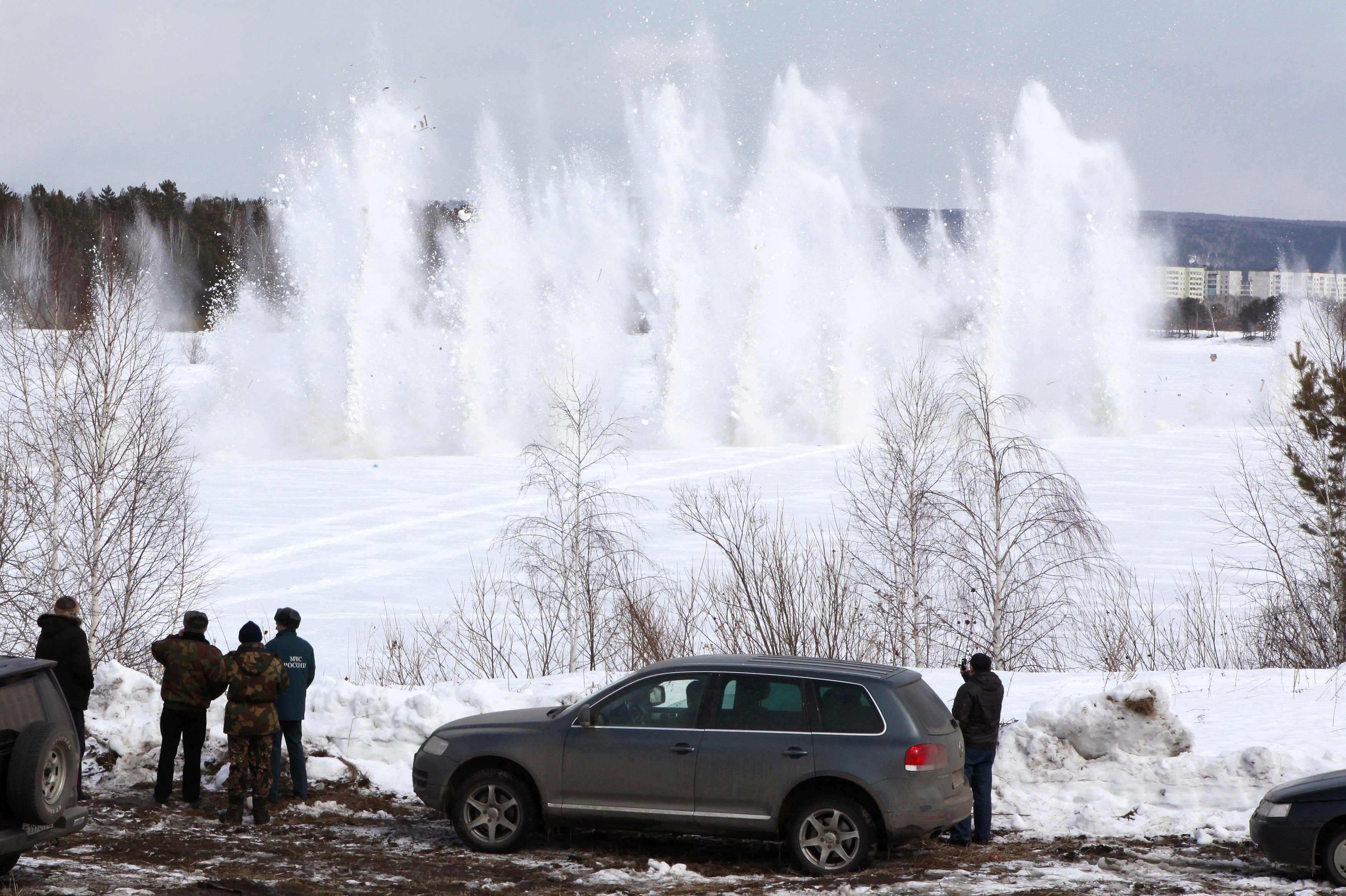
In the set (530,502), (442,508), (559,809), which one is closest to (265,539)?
(442,508)

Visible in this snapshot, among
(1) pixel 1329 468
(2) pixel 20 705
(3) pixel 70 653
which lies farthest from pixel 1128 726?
(1) pixel 1329 468

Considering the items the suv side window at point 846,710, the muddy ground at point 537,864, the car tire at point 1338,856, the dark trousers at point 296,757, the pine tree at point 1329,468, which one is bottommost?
the muddy ground at point 537,864

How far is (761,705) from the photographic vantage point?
26.2 ft

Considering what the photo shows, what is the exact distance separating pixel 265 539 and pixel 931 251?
229 ft

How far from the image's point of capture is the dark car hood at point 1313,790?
7.33m

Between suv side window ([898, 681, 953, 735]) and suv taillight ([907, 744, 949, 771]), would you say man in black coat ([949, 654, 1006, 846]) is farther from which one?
suv taillight ([907, 744, 949, 771])

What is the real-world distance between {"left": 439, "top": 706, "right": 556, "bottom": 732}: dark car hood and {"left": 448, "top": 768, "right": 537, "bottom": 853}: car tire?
0.33 meters

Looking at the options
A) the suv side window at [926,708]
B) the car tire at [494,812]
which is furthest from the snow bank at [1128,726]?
the car tire at [494,812]

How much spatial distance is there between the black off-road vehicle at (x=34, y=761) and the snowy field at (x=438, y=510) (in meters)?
10.5

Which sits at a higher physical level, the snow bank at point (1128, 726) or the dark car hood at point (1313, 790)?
the snow bank at point (1128, 726)

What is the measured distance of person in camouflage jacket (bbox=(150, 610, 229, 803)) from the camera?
9133mm

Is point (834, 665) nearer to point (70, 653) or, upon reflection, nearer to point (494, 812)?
point (494, 812)

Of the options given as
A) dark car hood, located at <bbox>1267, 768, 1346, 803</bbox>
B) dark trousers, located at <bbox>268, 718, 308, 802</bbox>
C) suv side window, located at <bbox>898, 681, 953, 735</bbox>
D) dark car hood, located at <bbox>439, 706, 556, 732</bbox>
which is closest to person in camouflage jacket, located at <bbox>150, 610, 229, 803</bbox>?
dark trousers, located at <bbox>268, 718, 308, 802</bbox>

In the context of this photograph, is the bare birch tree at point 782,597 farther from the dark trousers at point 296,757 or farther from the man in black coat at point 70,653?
the man in black coat at point 70,653
